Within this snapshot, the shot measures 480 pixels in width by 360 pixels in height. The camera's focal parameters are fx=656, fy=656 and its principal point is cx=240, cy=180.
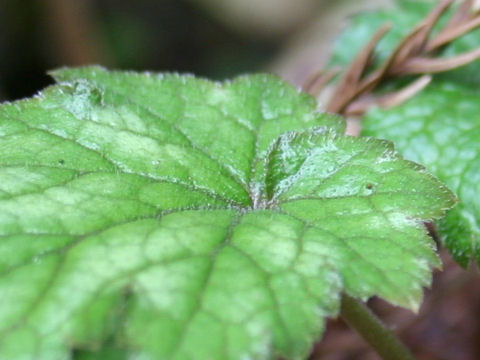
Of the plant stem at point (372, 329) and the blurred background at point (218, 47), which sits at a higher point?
the blurred background at point (218, 47)

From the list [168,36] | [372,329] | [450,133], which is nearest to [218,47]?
[168,36]

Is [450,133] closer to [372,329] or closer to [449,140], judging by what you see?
[449,140]

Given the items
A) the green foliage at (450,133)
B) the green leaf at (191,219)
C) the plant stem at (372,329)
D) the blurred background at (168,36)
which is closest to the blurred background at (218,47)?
the blurred background at (168,36)

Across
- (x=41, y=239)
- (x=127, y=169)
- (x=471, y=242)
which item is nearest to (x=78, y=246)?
(x=41, y=239)

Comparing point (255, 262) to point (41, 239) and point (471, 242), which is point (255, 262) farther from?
point (471, 242)

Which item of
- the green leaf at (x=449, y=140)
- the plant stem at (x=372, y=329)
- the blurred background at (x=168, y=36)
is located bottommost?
the plant stem at (x=372, y=329)

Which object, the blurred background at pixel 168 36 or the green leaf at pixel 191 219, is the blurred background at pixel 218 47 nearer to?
the blurred background at pixel 168 36
